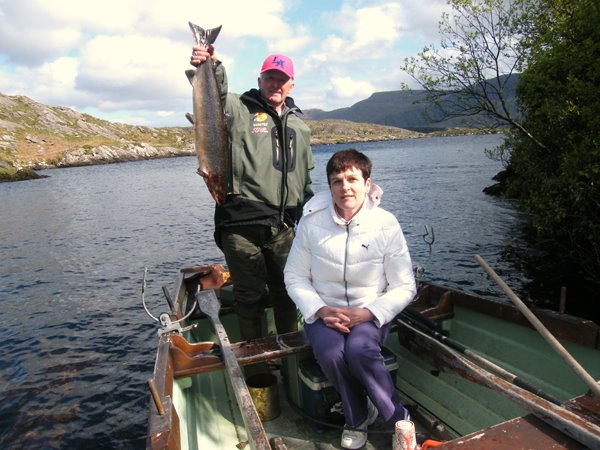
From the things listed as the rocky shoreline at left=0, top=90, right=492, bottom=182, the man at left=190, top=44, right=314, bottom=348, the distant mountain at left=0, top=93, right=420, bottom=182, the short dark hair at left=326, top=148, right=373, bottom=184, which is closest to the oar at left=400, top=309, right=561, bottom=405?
the man at left=190, top=44, right=314, bottom=348

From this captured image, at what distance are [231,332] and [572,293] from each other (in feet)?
33.2

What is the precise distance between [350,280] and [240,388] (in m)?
1.45

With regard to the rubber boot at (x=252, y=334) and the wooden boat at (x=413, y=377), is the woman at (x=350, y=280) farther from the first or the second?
the rubber boot at (x=252, y=334)

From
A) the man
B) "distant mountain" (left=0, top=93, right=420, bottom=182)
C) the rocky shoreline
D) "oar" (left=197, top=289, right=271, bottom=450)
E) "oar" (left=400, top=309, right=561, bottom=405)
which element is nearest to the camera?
"oar" (left=197, top=289, right=271, bottom=450)

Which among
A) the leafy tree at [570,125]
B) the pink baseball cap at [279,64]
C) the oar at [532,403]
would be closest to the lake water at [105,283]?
the leafy tree at [570,125]

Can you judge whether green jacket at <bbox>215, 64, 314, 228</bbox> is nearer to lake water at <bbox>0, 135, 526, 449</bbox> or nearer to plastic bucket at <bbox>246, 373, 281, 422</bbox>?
plastic bucket at <bbox>246, 373, 281, 422</bbox>

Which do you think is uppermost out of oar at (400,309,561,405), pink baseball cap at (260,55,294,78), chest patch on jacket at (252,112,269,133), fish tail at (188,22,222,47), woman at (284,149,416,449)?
fish tail at (188,22,222,47)

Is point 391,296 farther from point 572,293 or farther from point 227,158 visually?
point 572,293

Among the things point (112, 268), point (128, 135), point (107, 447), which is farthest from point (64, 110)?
point (107, 447)

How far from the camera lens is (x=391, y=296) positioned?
445cm

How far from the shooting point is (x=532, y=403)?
10.4 ft

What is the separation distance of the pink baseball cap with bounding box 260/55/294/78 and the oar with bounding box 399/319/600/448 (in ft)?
11.2

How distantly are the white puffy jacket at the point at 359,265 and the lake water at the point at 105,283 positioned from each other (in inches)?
192

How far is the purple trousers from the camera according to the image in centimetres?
411
